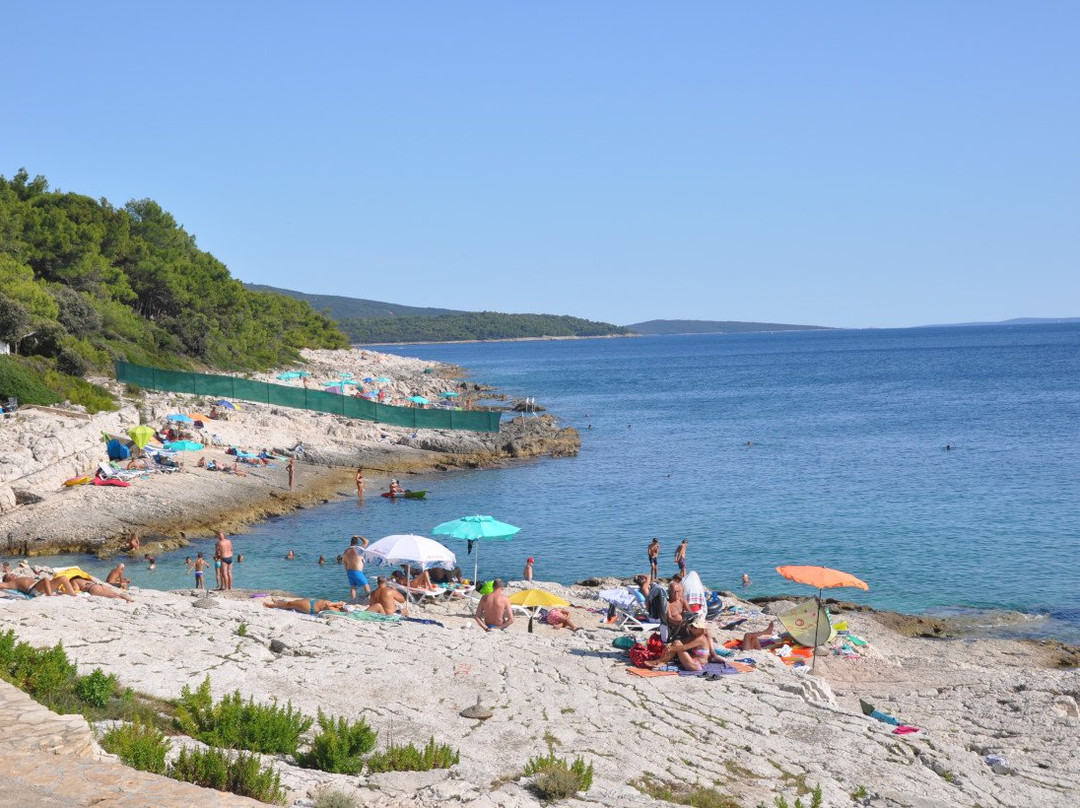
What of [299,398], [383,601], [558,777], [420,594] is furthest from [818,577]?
[299,398]

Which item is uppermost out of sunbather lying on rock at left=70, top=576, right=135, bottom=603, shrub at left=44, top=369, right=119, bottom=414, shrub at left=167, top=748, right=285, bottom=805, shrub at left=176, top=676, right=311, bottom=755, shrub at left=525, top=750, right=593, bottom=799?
shrub at left=44, top=369, right=119, bottom=414

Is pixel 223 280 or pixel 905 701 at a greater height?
pixel 223 280

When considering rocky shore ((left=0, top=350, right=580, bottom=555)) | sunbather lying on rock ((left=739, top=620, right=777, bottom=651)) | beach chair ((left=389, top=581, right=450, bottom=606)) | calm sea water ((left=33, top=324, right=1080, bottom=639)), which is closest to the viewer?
sunbather lying on rock ((left=739, top=620, right=777, bottom=651))

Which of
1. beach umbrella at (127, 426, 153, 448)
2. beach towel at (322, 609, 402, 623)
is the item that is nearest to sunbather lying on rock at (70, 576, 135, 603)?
beach towel at (322, 609, 402, 623)

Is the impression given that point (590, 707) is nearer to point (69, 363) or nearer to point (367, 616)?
point (367, 616)

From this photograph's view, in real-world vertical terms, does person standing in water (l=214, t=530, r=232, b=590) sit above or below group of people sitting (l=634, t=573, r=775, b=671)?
below

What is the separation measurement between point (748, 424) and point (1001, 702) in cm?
4843

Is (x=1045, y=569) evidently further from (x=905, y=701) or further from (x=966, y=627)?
(x=905, y=701)

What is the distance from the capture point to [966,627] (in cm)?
2038

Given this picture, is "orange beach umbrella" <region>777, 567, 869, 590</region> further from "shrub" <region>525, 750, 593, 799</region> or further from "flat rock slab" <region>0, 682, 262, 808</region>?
"flat rock slab" <region>0, 682, 262, 808</region>

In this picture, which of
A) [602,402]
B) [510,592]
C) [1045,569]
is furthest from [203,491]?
[602,402]

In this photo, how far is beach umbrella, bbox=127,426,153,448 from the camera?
33653 millimetres

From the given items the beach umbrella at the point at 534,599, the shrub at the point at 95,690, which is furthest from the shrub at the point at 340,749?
the beach umbrella at the point at 534,599

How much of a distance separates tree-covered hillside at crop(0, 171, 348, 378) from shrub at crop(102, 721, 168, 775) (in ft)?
122
